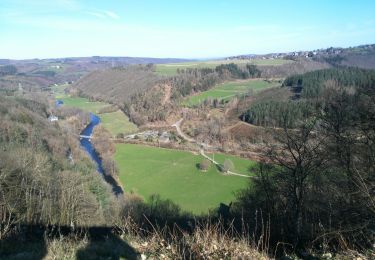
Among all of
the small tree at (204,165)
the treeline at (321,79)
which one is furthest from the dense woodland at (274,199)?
the treeline at (321,79)

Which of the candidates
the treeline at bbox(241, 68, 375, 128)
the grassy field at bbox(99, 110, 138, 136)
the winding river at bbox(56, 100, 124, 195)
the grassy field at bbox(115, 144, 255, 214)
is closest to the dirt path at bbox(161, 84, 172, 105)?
the grassy field at bbox(99, 110, 138, 136)

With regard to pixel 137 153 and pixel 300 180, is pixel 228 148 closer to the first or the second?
pixel 137 153

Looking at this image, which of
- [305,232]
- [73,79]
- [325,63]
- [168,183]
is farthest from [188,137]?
[73,79]

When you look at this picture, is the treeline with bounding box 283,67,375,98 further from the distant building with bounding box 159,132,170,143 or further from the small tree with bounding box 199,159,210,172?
the small tree with bounding box 199,159,210,172

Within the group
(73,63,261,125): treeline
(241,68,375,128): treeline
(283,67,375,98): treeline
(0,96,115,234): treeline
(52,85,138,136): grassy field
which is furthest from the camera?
(73,63,261,125): treeline

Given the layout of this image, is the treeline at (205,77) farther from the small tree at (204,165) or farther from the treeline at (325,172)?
the treeline at (325,172)

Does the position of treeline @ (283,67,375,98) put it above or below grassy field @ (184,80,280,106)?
above
